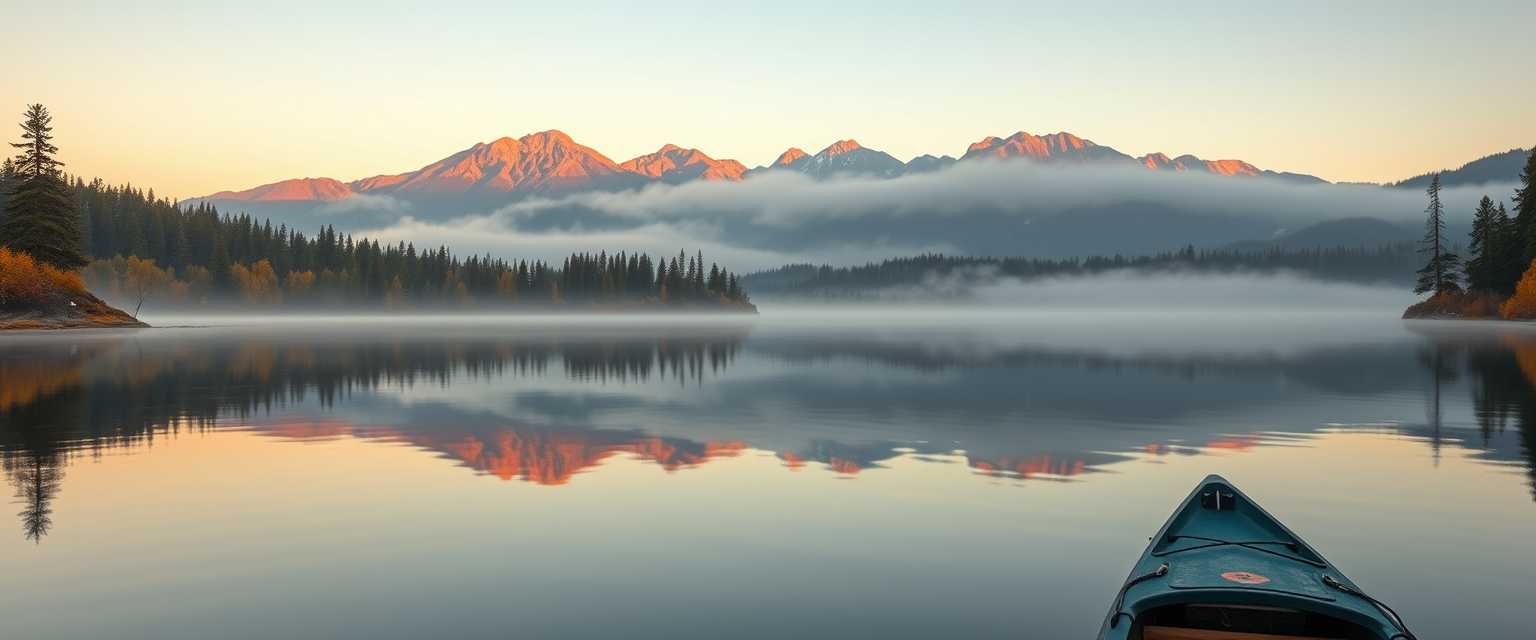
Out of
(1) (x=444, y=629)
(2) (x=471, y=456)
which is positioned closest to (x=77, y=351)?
(2) (x=471, y=456)

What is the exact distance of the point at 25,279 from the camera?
11625 cm

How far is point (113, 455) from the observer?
27203 mm

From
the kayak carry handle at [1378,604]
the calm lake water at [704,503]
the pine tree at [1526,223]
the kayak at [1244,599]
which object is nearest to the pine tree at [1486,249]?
the pine tree at [1526,223]

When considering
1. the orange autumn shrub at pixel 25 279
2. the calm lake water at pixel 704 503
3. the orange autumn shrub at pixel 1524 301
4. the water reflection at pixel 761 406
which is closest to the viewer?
the calm lake water at pixel 704 503

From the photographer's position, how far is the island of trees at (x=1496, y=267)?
128500 mm

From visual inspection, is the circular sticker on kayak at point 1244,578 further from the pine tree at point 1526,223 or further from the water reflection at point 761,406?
the pine tree at point 1526,223

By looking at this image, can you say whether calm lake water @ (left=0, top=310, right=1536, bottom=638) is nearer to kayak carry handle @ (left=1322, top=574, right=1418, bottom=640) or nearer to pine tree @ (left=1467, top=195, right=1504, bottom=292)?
kayak carry handle @ (left=1322, top=574, right=1418, bottom=640)

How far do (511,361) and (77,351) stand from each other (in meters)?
39.3

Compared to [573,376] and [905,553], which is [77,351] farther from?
[905,553]

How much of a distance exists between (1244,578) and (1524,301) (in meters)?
156

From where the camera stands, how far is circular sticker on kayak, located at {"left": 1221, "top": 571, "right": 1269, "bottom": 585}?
36.4 feet

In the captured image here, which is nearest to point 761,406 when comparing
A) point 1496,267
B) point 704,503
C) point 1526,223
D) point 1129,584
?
point 704,503

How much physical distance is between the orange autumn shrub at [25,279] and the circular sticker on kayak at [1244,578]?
13745 centimetres

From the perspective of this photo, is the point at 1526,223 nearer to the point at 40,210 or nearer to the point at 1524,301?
the point at 1524,301
